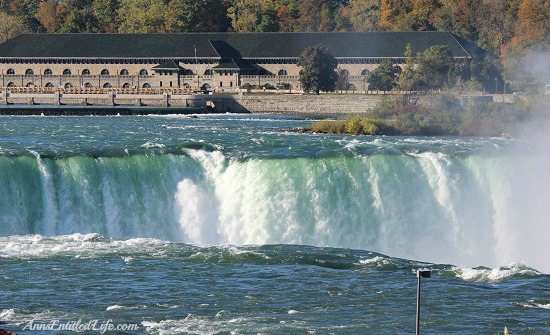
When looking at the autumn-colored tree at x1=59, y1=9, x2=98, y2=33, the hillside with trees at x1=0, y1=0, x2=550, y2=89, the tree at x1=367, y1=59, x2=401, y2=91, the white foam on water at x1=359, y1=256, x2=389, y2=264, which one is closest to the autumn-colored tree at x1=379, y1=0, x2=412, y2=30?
the hillside with trees at x1=0, y1=0, x2=550, y2=89

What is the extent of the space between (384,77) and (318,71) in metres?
7.26

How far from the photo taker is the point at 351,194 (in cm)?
5069

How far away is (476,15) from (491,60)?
22.8 m

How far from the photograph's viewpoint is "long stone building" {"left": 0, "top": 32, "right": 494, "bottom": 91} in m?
143

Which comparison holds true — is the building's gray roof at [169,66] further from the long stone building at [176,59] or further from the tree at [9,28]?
the tree at [9,28]

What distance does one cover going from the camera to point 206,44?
146500 mm

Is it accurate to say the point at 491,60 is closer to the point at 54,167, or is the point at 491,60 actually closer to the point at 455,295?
the point at 54,167

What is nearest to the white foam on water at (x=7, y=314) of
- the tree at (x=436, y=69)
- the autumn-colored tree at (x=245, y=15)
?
the tree at (x=436, y=69)

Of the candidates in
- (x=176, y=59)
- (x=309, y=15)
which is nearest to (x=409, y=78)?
(x=176, y=59)

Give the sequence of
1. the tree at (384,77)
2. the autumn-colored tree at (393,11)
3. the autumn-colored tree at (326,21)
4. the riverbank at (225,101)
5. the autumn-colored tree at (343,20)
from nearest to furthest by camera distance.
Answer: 1. the riverbank at (225,101)
2. the tree at (384,77)
3. the autumn-colored tree at (393,11)
4. the autumn-colored tree at (343,20)
5. the autumn-colored tree at (326,21)

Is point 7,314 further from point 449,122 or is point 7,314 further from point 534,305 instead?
point 449,122

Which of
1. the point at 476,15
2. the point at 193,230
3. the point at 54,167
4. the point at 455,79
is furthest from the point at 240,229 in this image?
the point at 476,15

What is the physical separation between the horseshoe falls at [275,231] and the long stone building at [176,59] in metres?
78.7

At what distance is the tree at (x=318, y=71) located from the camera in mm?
124812
